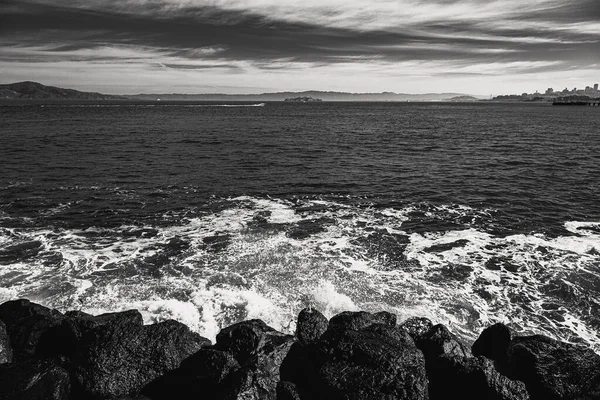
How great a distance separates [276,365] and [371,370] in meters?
2.27

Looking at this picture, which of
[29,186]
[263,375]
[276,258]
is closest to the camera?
[263,375]

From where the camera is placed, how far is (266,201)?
87.7ft

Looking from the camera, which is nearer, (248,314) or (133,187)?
(248,314)

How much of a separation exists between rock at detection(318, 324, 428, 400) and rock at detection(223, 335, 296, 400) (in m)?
1.14

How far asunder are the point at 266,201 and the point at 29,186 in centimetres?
1842

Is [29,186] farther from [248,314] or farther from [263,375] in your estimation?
[263,375]

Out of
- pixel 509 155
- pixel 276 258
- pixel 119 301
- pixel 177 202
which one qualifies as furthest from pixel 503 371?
pixel 509 155

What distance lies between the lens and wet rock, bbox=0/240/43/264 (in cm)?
1734

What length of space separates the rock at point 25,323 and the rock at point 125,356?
6.16ft

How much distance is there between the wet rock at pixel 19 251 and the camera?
56.9ft

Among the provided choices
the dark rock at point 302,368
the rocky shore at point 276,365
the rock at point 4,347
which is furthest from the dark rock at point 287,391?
the rock at point 4,347

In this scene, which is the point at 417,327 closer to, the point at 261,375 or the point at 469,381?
the point at 469,381

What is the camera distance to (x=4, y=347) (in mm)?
9820

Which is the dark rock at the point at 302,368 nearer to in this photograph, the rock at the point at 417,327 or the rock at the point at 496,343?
the rock at the point at 417,327
